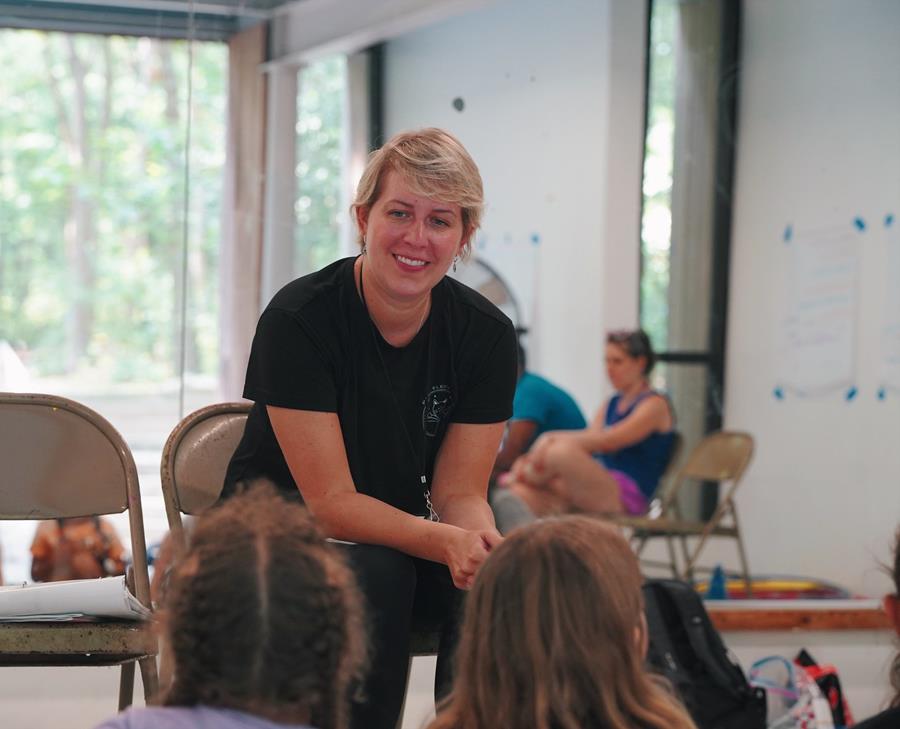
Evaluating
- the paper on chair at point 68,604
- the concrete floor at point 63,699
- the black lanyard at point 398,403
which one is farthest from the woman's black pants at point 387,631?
the concrete floor at point 63,699

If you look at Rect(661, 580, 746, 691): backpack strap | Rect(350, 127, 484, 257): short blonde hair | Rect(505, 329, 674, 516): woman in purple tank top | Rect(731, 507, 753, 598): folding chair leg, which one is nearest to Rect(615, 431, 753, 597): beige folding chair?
Rect(731, 507, 753, 598): folding chair leg

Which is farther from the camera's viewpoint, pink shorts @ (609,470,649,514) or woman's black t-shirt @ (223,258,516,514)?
pink shorts @ (609,470,649,514)

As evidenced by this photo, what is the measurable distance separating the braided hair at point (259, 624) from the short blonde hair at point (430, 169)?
2.42 ft

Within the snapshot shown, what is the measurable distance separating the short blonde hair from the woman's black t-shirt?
14 cm

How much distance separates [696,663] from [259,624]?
175cm

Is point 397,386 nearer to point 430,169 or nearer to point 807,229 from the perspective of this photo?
point 430,169

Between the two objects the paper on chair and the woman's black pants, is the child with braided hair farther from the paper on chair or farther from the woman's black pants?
the paper on chair

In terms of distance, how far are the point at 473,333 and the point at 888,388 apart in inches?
118

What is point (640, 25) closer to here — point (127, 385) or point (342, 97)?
point (342, 97)

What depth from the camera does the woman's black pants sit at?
4.78 feet

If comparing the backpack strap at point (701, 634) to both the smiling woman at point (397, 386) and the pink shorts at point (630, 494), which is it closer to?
the smiling woman at point (397, 386)

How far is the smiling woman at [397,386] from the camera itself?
5.20 feet

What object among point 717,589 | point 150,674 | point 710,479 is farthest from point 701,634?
point 710,479

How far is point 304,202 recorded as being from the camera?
362 cm
